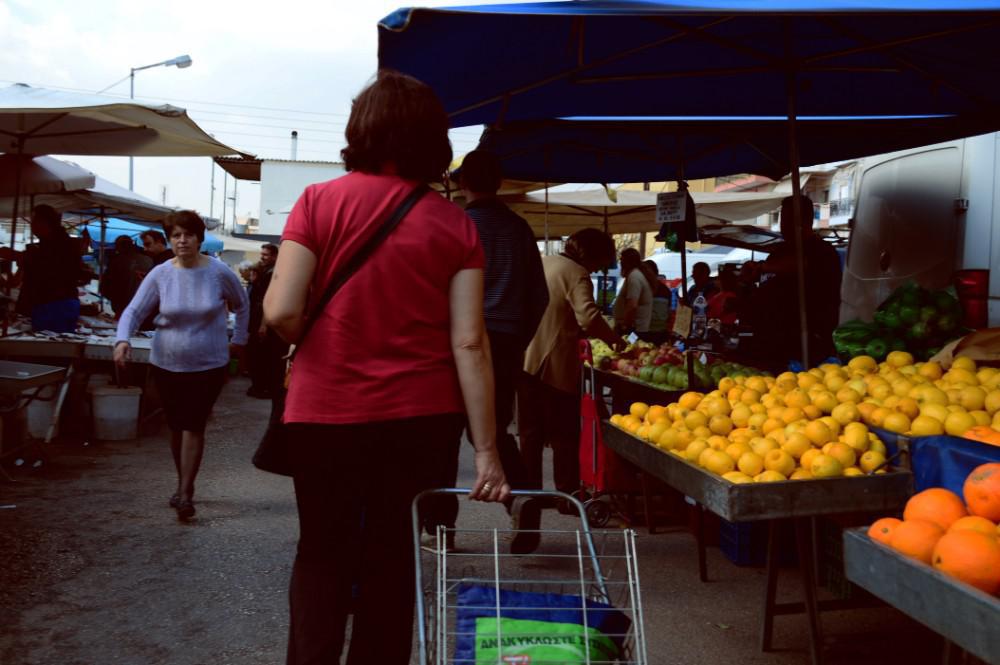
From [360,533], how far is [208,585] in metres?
2.73

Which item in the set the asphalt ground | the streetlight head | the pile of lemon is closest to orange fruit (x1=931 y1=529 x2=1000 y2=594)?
the pile of lemon

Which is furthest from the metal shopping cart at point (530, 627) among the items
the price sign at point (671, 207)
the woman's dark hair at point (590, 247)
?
the price sign at point (671, 207)

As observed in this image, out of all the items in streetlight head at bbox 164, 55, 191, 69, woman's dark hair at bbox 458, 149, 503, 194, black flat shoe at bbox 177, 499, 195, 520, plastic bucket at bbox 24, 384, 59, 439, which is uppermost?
streetlight head at bbox 164, 55, 191, 69

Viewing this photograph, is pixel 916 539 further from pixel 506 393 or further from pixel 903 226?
pixel 903 226

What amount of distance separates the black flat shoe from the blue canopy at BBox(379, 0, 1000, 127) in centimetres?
323

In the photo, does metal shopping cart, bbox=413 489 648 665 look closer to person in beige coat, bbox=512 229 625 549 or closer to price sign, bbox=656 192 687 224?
person in beige coat, bbox=512 229 625 549

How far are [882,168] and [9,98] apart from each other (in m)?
7.03

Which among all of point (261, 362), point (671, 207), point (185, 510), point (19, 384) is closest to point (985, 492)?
point (185, 510)

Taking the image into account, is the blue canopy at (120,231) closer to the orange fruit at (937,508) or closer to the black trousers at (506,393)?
the black trousers at (506,393)

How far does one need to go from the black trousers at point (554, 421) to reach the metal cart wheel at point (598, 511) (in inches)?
10.6

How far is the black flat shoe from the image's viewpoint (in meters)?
6.34

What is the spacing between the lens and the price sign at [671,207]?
7.56 meters

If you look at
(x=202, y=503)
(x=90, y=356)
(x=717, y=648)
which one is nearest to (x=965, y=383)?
(x=717, y=648)

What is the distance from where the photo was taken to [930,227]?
661cm
